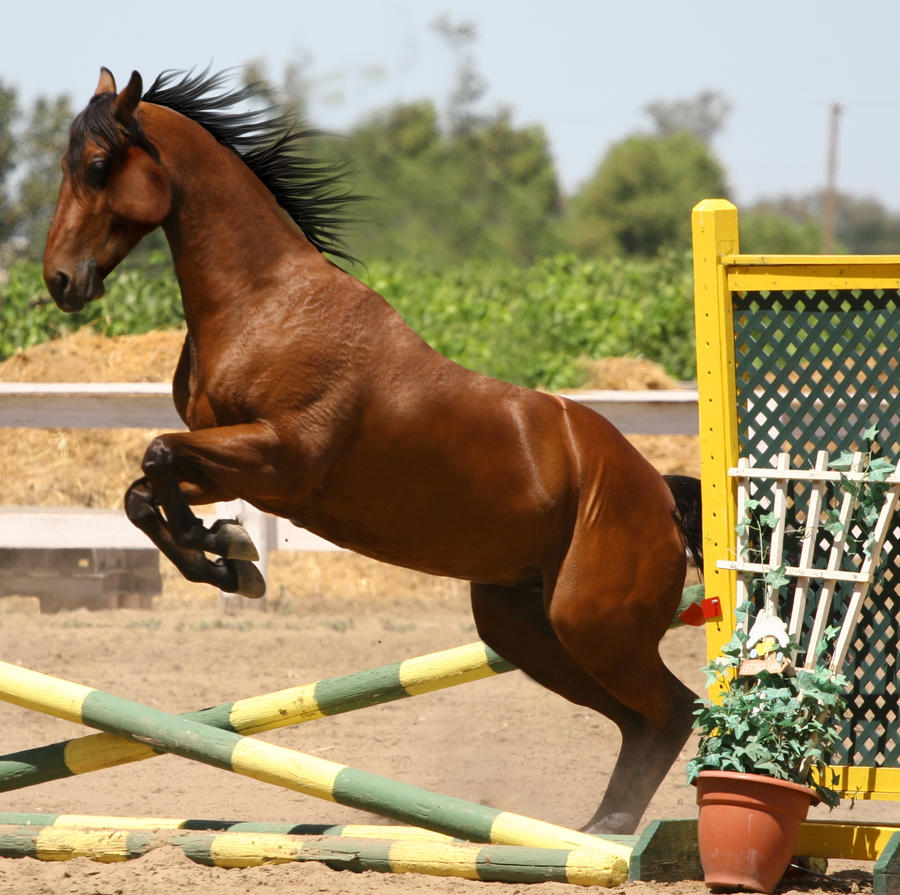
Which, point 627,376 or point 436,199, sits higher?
point 436,199

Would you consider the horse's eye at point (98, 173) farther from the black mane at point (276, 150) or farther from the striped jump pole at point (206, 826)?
the striped jump pole at point (206, 826)

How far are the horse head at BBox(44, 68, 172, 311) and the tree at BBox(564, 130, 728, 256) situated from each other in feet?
107

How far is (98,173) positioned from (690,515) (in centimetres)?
206

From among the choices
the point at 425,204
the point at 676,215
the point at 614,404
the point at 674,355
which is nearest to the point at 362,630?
the point at 614,404

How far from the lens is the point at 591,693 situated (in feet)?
13.8

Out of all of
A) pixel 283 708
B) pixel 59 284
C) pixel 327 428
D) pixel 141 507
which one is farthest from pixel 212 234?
pixel 283 708

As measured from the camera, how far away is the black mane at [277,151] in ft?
12.8

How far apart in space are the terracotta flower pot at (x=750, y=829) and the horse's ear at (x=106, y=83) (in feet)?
8.23

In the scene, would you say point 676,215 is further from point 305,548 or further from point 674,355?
point 305,548

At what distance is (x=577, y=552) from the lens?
3.85 m

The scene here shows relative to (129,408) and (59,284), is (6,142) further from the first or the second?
(59,284)

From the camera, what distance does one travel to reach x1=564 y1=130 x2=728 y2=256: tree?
36.7 meters

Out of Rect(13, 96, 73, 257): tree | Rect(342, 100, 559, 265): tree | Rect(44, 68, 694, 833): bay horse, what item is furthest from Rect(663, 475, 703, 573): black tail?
Rect(13, 96, 73, 257): tree

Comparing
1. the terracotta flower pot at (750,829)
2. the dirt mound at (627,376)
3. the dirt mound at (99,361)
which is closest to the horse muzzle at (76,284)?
the terracotta flower pot at (750,829)
